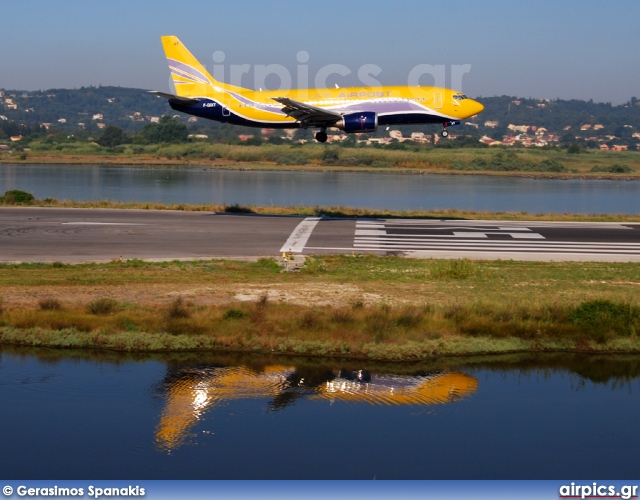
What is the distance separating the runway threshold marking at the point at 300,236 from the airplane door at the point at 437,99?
9100 millimetres

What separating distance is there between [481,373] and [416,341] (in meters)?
2.12

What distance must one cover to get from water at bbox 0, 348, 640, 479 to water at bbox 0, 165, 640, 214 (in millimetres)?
41399

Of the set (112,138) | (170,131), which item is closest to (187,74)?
(170,131)

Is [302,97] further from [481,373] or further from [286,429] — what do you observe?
[286,429]

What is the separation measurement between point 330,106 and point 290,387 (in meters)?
28.4

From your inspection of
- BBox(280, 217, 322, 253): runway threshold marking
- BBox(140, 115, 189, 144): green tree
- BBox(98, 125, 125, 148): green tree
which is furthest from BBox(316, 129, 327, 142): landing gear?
BBox(98, 125, 125, 148): green tree

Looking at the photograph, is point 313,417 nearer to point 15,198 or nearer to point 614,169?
point 15,198

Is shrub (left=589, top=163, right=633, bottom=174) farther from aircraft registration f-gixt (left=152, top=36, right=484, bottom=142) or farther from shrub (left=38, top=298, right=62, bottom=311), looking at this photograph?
shrub (left=38, top=298, right=62, bottom=311)

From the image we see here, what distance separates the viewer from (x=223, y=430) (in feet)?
58.8

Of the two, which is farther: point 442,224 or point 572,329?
point 442,224

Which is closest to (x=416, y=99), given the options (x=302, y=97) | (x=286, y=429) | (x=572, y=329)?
(x=302, y=97)

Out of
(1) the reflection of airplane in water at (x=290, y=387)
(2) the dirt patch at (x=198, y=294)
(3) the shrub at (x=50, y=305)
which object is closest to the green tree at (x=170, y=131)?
(2) the dirt patch at (x=198, y=294)

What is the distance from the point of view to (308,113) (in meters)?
45.9

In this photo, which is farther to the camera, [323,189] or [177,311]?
[323,189]
